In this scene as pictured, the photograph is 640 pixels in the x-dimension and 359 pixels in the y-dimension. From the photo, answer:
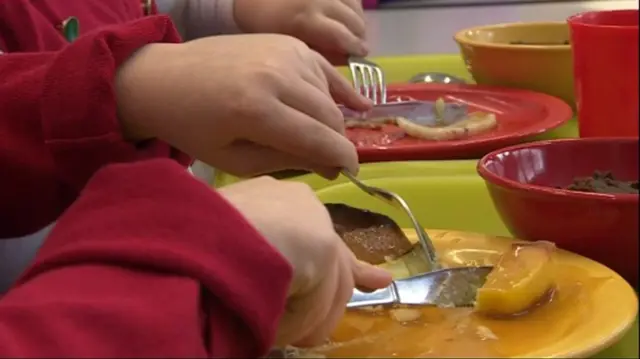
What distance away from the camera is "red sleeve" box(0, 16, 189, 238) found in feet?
1.61

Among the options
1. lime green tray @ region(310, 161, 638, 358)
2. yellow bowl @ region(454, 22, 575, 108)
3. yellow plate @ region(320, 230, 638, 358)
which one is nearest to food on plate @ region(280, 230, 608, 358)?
yellow plate @ region(320, 230, 638, 358)

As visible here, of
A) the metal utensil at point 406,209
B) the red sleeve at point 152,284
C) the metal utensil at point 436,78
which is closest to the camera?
the red sleeve at point 152,284

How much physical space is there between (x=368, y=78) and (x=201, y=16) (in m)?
0.31

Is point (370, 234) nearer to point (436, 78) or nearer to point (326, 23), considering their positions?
point (326, 23)

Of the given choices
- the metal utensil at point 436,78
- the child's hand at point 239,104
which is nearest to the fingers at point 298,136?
the child's hand at point 239,104

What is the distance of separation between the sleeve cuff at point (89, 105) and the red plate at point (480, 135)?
0.26m

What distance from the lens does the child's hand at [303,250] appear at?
37cm

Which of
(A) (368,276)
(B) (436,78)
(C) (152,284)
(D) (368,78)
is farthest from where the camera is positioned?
(B) (436,78)

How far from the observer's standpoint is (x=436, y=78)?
42.6 inches

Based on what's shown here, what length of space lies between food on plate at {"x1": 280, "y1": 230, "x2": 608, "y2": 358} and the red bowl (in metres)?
0.02

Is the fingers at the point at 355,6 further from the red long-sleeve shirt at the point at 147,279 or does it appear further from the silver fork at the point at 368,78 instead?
the red long-sleeve shirt at the point at 147,279

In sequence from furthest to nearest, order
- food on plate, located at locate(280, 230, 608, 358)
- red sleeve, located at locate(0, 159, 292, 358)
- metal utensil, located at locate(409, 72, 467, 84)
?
metal utensil, located at locate(409, 72, 467, 84) < food on plate, located at locate(280, 230, 608, 358) < red sleeve, located at locate(0, 159, 292, 358)

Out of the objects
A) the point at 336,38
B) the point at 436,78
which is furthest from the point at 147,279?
the point at 436,78

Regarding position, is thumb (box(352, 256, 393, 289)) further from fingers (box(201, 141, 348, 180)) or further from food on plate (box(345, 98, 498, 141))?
food on plate (box(345, 98, 498, 141))
